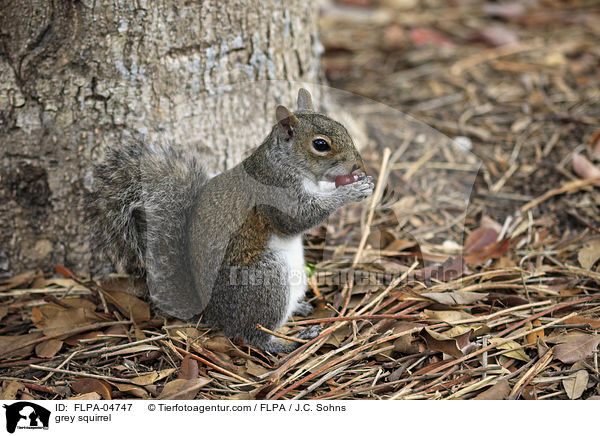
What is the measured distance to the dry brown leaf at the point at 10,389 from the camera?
1.53 meters

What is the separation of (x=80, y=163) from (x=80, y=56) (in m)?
0.35

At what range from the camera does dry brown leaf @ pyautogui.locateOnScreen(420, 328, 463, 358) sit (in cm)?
160

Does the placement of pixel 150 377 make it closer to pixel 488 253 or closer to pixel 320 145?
pixel 320 145

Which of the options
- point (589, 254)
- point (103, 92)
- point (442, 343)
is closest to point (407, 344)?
point (442, 343)

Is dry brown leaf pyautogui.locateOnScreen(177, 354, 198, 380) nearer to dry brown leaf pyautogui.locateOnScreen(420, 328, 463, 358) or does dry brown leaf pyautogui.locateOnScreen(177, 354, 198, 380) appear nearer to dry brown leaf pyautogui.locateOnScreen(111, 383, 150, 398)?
dry brown leaf pyautogui.locateOnScreen(111, 383, 150, 398)

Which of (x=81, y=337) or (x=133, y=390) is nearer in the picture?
(x=133, y=390)

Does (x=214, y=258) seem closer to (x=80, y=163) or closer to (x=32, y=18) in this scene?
(x=80, y=163)

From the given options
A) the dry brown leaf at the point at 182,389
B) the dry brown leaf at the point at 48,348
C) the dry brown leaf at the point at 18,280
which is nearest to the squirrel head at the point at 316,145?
the dry brown leaf at the point at 182,389

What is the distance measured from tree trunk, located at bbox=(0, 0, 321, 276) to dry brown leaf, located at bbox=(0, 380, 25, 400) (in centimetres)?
59

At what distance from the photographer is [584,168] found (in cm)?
244

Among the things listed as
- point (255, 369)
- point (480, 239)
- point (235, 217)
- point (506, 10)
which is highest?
point (506, 10)
